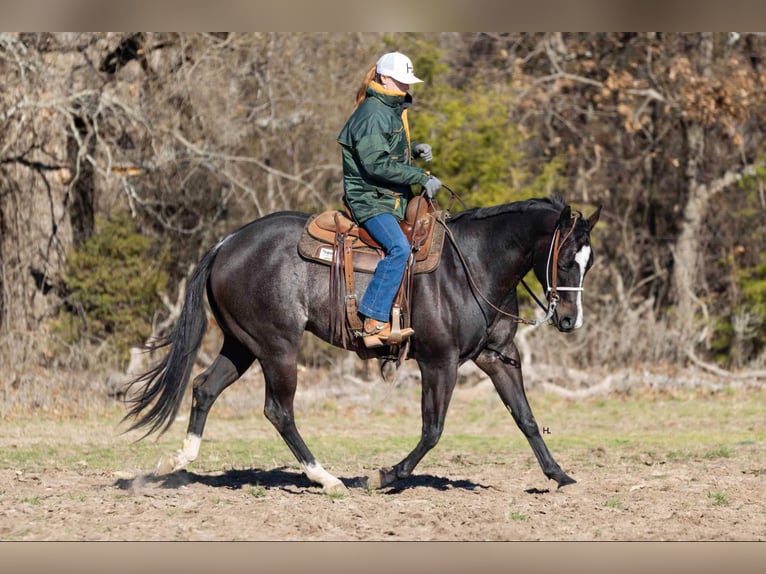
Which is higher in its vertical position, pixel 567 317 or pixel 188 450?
pixel 567 317

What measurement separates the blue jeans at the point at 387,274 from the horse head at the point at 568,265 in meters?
1.08

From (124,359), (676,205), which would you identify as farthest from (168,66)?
(676,205)

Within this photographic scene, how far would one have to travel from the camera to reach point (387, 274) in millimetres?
7793

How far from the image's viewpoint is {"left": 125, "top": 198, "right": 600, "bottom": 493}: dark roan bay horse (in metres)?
7.83

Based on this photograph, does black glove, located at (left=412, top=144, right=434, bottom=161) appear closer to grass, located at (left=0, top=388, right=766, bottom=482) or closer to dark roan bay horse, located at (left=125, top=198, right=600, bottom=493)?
dark roan bay horse, located at (left=125, top=198, right=600, bottom=493)

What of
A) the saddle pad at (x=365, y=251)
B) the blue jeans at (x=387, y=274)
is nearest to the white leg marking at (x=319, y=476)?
the blue jeans at (x=387, y=274)

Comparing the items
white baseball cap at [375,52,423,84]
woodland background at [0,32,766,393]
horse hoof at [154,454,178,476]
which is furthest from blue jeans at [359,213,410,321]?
woodland background at [0,32,766,393]

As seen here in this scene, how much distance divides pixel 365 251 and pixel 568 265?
4.98 ft

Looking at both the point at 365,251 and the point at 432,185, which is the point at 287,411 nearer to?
the point at 365,251

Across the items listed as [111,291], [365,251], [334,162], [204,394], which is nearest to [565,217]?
[365,251]

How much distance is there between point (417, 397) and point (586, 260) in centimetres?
746

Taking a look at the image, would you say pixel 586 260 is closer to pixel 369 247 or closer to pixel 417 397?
pixel 369 247

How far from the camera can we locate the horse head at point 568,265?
769cm

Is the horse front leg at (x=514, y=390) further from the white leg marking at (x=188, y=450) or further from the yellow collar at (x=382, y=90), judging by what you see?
the white leg marking at (x=188, y=450)
